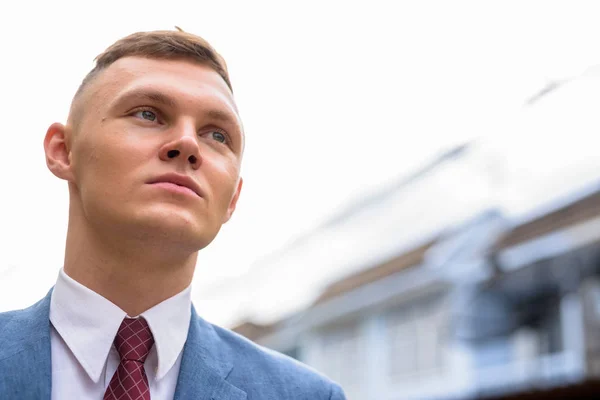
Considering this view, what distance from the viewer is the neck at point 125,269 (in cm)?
185

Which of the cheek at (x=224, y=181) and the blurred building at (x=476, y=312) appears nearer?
the cheek at (x=224, y=181)

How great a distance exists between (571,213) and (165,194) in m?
12.2

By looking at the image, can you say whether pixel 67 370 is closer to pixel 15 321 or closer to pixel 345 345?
pixel 15 321

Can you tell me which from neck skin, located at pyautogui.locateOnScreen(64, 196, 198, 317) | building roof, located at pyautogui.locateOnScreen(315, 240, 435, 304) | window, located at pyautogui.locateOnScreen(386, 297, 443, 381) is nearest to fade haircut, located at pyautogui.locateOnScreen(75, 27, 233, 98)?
neck skin, located at pyautogui.locateOnScreen(64, 196, 198, 317)

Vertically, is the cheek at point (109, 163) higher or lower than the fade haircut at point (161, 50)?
lower

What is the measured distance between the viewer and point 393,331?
1888 cm

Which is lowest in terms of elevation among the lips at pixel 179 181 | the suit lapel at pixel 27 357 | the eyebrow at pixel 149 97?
the suit lapel at pixel 27 357

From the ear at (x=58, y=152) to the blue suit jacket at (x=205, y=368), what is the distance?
1.08ft

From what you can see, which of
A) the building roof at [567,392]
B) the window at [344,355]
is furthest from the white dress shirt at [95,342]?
the window at [344,355]

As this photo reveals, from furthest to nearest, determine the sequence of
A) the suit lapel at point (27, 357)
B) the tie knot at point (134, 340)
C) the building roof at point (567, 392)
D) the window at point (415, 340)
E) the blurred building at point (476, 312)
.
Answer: the window at point (415, 340) < the blurred building at point (476, 312) < the building roof at point (567, 392) < the tie knot at point (134, 340) < the suit lapel at point (27, 357)

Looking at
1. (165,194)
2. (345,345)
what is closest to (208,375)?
(165,194)

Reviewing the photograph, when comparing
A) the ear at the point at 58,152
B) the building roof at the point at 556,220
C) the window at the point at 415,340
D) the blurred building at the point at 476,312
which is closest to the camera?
the ear at the point at 58,152

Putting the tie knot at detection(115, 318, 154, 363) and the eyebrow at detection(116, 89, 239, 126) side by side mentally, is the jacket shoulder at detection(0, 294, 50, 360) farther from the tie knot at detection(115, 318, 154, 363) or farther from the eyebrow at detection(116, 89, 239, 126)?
the eyebrow at detection(116, 89, 239, 126)

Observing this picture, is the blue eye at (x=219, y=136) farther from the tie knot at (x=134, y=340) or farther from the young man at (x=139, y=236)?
the tie knot at (x=134, y=340)
